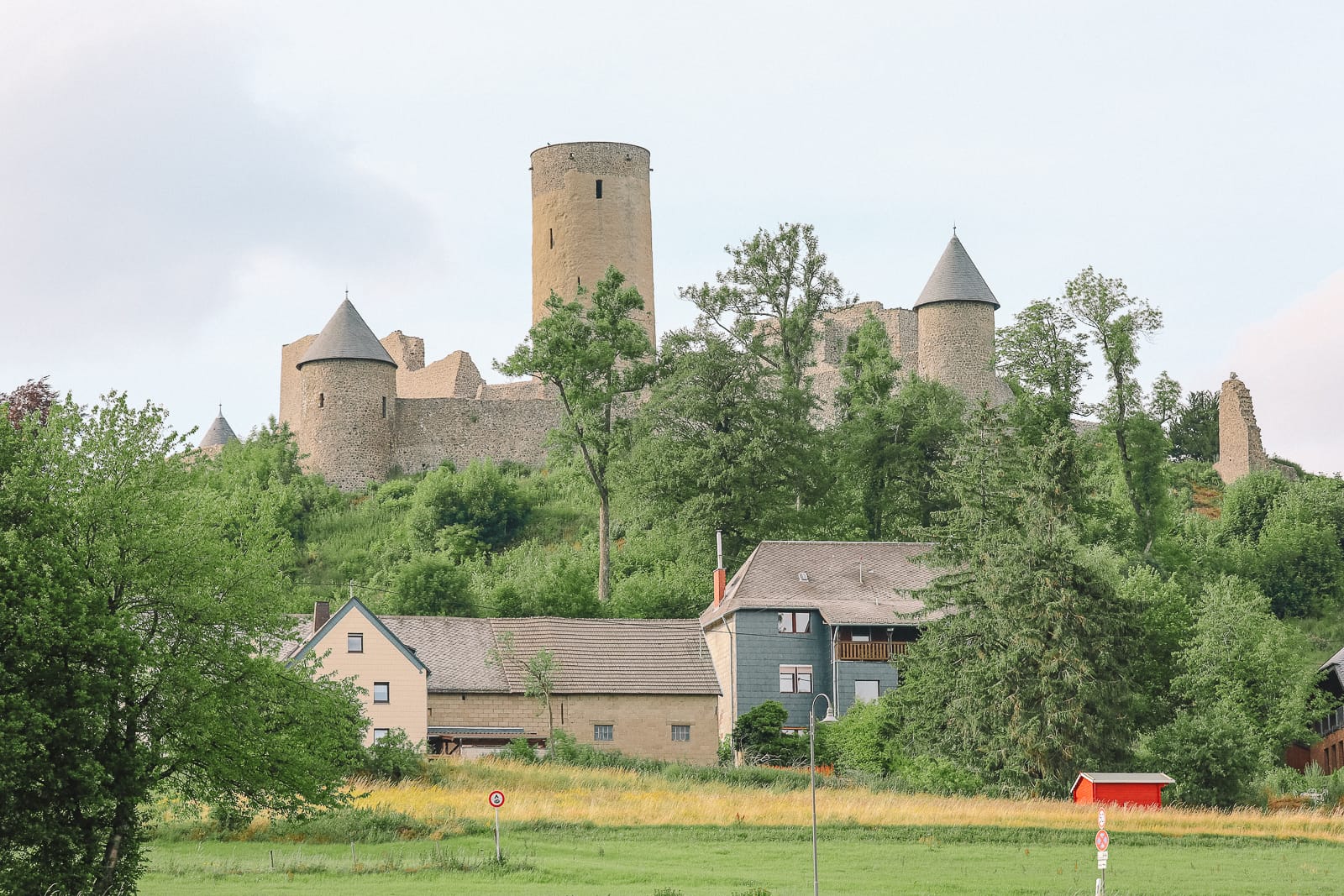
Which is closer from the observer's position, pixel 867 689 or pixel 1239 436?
pixel 867 689

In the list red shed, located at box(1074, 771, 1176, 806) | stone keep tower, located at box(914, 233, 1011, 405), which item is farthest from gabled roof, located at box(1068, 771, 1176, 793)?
stone keep tower, located at box(914, 233, 1011, 405)

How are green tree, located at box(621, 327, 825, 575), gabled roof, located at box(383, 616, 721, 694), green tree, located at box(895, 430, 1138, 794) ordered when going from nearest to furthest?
green tree, located at box(895, 430, 1138, 794) < gabled roof, located at box(383, 616, 721, 694) < green tree, located at box(621, 327, 825, 575)

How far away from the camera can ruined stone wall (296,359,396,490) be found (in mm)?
65750

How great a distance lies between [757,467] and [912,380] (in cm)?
725

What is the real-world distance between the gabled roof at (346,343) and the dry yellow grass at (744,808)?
106 ft

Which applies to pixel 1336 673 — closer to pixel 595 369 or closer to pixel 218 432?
pixel 595 369

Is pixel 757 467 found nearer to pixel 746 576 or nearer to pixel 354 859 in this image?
pixel 746 576

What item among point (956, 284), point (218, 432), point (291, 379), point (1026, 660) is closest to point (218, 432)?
point (218, 432)

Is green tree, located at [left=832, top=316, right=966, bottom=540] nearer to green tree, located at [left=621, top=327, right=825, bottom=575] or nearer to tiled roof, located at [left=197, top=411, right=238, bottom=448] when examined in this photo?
green tree, located at [left=621, top=327, right=825, bottom=575]

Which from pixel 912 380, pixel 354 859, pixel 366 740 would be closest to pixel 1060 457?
pixel 912 380

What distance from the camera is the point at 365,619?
41750 millimetres

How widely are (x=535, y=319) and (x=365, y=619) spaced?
94.0 ft

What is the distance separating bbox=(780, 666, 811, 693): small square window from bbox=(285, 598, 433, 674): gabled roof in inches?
334

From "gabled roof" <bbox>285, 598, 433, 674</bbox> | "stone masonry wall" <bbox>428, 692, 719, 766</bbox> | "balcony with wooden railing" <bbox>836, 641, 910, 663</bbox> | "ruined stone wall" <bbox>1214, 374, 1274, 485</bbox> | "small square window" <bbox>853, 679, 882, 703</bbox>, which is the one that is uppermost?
"ruined stone wall" <bbox>1214, 374, 1274, 485</bbox>
